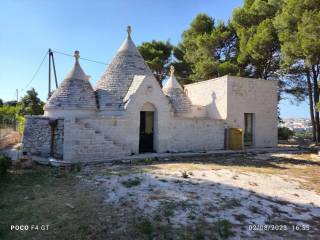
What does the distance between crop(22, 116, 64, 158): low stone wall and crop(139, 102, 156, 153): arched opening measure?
157 inches

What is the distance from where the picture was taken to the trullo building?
39.3 ft

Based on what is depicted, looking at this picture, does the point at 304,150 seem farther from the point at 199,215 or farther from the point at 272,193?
the point at 199,215

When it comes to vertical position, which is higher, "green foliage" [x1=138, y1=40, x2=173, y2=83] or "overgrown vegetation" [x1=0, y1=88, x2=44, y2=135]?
"green foliage" [x1=138, y1=40, x2=173, y2=83]

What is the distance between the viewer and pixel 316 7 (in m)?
17.0

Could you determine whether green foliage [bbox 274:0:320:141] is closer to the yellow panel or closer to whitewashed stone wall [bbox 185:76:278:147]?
whitewashed stone wall [bbox 185:76:278:147]

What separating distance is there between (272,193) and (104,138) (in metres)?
7.09

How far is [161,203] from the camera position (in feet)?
20.2

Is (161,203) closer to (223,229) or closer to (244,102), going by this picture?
(223,229)

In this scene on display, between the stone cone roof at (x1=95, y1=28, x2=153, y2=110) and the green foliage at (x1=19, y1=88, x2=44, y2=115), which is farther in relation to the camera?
the green foliage at (x1=19, y1=88, x2=44, y2=115)

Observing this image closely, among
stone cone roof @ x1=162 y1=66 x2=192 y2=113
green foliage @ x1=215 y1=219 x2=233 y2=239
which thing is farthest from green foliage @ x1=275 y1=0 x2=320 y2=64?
green foliage @ x1=215 y1=219 x2=233 y2=239

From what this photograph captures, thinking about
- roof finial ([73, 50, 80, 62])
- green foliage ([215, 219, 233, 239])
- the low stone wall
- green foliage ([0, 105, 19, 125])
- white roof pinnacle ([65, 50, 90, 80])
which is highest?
roof finial ([73, 50, 80, 62])

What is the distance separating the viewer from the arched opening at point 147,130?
14219 millimetres

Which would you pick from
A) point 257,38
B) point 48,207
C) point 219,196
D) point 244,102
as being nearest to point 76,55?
point 244,102

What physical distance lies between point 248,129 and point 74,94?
423 inches
